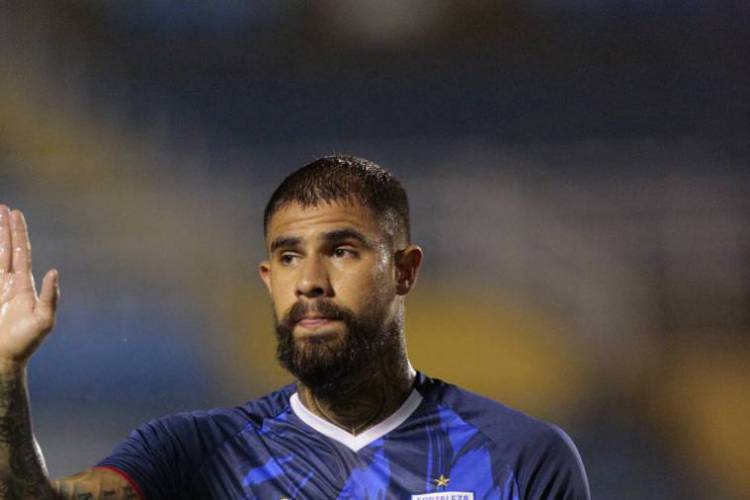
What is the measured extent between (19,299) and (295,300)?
0.62m

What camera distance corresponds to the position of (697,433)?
17.1ft

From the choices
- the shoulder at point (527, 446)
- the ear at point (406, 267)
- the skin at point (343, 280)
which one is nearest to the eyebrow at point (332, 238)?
the skin at point (343, 280)

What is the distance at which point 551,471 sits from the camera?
263 cm

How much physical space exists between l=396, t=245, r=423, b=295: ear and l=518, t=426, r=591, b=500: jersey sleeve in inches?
19.9

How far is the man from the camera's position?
2.61 metres

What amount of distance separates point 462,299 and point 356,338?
2.81m

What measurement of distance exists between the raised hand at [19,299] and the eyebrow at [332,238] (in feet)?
1.91

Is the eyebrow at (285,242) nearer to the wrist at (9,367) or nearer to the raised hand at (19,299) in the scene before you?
the raised hand at (19,299)

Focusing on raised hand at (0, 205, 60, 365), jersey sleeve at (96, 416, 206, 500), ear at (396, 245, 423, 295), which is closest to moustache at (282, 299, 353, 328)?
ear at (396, 245, 423, 295)

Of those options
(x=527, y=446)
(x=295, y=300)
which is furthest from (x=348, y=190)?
(x=527, y=446)

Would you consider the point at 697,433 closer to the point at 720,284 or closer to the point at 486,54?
the point at 720,284

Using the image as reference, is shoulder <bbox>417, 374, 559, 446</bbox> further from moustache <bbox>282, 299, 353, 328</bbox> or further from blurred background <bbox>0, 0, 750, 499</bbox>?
blurred background <bbox>0, 0, 750, 499</bbox>

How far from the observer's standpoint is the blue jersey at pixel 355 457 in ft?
8.55

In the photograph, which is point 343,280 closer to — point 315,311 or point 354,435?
point 315,311
